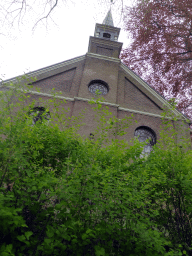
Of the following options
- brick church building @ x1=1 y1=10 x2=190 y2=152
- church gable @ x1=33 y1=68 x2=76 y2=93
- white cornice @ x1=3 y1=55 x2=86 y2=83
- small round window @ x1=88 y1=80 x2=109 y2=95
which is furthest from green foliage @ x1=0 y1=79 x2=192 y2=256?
white cornice @ x1=3 y1=55 x2=86 y2=83

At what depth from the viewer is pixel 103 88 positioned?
13977 millimetres

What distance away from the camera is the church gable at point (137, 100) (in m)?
13.4

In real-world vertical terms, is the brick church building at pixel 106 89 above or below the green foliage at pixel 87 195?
above

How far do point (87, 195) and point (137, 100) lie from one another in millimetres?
12096

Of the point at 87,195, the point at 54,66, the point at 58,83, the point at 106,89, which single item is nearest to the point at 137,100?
the point at 106,89

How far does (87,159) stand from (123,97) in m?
11.0

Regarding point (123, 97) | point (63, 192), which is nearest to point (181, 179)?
point (63, 192)

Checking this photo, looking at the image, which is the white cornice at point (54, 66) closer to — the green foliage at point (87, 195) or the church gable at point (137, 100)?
the church gable at point (137, 100)

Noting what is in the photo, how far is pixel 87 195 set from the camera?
8.07ft

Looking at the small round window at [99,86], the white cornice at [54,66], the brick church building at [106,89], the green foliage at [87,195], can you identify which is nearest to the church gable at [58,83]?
the brick church building at [106,89]

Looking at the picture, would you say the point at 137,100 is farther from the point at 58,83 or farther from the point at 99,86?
the point at 58,83

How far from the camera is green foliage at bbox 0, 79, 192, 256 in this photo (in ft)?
7.54

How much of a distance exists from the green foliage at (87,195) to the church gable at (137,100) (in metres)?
9.76

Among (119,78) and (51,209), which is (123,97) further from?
(51,209)
